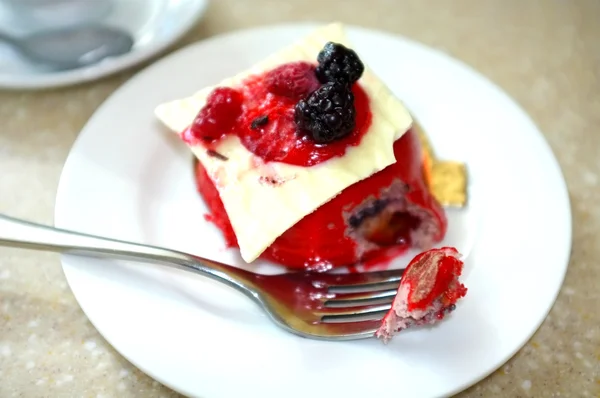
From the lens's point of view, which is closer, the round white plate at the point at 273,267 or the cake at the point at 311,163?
the round white plate at the point at 273,267

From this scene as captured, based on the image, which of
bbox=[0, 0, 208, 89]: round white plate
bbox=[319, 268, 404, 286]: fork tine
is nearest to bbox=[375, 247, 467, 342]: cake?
bbox=[319, 268, 404, 286]: fork tine

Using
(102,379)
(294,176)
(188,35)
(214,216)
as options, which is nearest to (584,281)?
(294,176)

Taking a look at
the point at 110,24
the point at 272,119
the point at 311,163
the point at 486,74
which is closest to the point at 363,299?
the point at 311,163

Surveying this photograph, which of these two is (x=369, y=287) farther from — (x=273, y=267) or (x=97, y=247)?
(x=97, y=247)

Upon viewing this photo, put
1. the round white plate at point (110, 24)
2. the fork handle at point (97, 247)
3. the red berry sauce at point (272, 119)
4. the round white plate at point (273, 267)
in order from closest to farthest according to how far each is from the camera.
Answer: the round white plate at point (273, 267)
the fork handle at point (97, 247)
the red berry sauce at point (272, 119)
the round white plate at point (110, 24)

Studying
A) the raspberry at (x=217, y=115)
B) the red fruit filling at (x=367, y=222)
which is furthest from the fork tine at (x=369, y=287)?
the raspberry at (x=217, y=115)

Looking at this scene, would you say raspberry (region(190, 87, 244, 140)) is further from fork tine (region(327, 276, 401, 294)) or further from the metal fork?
fork tine (region(327, 276, 401, 294))

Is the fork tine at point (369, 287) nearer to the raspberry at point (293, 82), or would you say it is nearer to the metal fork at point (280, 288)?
the metal fork at point (280, 288)
